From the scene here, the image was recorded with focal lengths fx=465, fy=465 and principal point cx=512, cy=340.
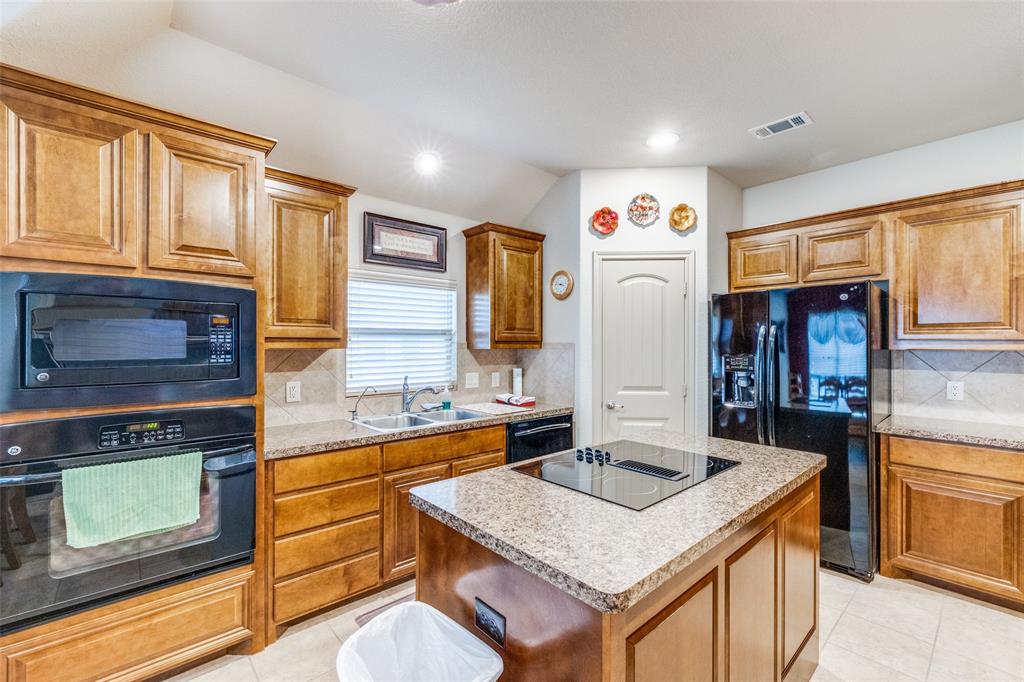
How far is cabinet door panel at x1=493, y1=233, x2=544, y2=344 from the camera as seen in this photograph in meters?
3.62

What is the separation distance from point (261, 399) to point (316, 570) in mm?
921

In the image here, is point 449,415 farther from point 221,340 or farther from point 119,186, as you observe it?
point 119,186

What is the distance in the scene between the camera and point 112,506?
1722mm

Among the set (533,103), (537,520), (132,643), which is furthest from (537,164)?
(132,643)

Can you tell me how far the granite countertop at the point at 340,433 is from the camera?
7.39ft

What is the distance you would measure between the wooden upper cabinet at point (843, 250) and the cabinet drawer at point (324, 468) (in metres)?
3.15

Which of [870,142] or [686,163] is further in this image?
[686,163]

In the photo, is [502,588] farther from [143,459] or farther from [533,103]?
[533,103]

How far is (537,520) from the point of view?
127cm

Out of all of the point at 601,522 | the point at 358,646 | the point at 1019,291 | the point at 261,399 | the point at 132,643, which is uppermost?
the point at 1019,291

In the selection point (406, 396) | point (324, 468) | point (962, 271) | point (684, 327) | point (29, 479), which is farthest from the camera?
point (684, 327)

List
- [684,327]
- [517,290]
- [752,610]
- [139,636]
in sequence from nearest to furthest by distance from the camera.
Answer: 1. [752,610]
2. [139,636]
3. [684,327]
4. [517,290]

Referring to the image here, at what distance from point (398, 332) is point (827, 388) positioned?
2818 millimetres

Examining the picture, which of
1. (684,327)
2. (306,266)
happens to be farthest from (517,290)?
(306,266)
